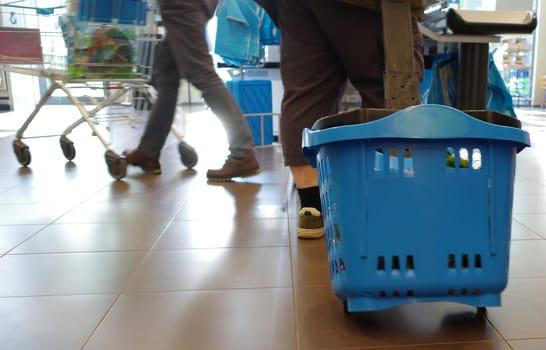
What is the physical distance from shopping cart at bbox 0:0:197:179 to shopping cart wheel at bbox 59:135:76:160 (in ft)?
0.59

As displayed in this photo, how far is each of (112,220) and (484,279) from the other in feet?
3.74

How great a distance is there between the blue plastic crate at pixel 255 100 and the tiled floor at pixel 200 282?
4.24 feet

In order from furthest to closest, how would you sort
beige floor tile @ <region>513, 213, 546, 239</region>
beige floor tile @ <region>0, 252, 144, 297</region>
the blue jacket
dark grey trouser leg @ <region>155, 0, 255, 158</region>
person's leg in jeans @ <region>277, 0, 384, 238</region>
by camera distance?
the blue jacket
dark grey trouser leg @ <region>155, 0, 255, 158</region>
beige floor tile @ <region>513, 213, 546, 239</region>
person's leg in jeans @ <region>277, 0, 384, 238</region>
beige floor tile @ <region>0, 252, 144, 297</region>

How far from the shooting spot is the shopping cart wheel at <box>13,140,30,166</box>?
101 inches

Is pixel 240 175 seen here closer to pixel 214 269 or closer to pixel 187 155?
pixel 187 155

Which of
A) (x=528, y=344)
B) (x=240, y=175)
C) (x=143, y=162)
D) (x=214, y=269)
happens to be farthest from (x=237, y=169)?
(x=528, y=344)

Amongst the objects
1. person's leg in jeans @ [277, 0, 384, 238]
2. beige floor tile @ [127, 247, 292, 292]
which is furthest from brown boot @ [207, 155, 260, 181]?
beige floor tile @ [127, 247, 292, 292]

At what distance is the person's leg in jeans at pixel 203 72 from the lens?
1.94 m

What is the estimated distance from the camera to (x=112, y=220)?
1568 millimetres

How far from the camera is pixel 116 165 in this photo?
223 centimetres

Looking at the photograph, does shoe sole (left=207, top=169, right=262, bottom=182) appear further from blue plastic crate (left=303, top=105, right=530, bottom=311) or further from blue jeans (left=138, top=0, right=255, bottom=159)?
blue plastic crate (left=303, top=105, right=530, bottom=311)

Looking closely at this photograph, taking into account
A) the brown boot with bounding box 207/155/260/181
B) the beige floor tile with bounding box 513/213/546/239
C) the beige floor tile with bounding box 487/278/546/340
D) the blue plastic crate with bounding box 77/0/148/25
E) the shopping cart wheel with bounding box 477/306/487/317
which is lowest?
the beige floor tile with bounding box 513/213/546/239

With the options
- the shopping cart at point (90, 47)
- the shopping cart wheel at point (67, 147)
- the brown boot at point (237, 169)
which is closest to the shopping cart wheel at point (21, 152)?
the shopping cart at point (90, 47)

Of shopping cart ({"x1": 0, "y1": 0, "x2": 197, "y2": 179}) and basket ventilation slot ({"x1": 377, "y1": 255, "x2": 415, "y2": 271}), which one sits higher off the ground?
shopping cart ({"x1": 0, "y1": 0, "x2": 197, "y2": 179})
